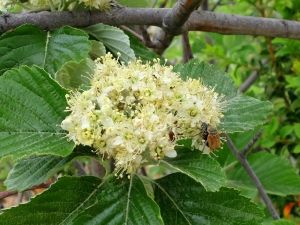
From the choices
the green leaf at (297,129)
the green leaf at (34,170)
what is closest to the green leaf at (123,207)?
the green leaf at (34,170)

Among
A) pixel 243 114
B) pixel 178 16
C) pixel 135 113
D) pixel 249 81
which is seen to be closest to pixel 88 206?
pixel 135 113

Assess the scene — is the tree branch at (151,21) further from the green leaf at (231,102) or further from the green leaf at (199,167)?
the green leaf at (199,167)

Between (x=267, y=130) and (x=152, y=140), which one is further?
(x=267, y=130)

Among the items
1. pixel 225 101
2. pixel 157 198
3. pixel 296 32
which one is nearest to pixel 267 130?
pixel 296 32

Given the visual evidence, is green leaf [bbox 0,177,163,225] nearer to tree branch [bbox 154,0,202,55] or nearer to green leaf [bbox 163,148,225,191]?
green leaf [bbox 163,148,225,191]

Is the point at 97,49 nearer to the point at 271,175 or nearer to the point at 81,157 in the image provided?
the point at 81,157

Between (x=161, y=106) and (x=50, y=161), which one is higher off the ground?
(x=161, y=106)

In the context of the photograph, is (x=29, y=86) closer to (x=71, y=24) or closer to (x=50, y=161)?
(x=50, y=161)
